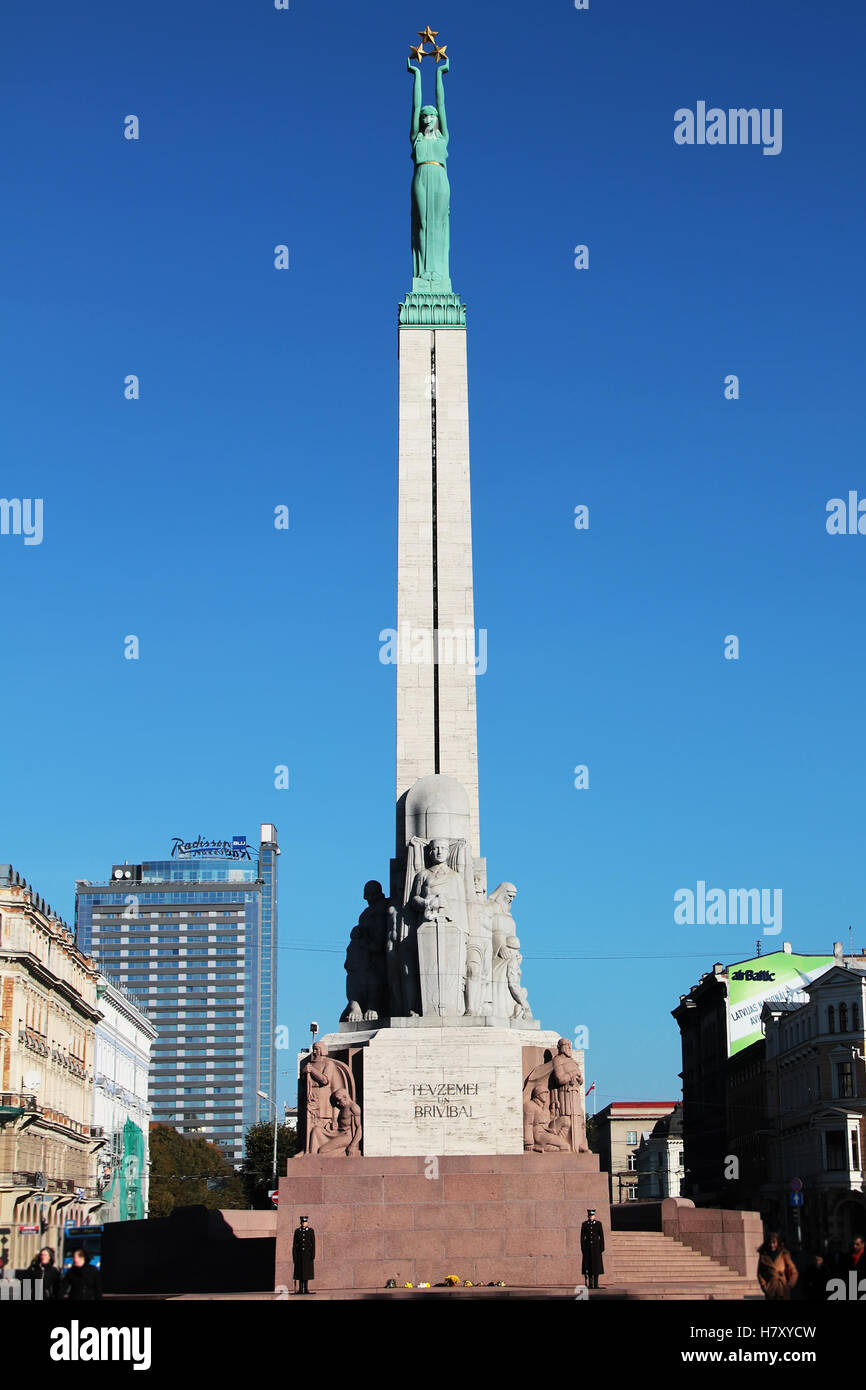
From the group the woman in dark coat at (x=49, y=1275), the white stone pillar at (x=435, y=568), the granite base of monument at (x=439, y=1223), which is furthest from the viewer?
the white stone pillar at (x=435, y=568)

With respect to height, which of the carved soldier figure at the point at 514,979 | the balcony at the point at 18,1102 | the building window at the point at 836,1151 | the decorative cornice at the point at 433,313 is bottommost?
the building window at the point at 836,1151

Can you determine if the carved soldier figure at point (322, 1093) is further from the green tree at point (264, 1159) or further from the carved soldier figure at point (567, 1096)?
the green tree at point (264, 1159)

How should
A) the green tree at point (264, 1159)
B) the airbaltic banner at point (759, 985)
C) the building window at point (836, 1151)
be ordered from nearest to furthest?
1. the building window at point (836, 1151)
2. the green tree at point (264, 1159)
3. the airbaltic banner at point (759, 985)

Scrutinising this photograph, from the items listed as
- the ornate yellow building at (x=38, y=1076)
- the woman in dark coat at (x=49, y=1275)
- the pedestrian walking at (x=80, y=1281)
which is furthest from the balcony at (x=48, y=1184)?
the pedestrian walking at (x=80, y=1281)

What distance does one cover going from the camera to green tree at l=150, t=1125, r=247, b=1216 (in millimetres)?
113562

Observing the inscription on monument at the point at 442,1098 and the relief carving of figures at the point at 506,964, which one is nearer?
the inscription on monument at the point at 442,1098

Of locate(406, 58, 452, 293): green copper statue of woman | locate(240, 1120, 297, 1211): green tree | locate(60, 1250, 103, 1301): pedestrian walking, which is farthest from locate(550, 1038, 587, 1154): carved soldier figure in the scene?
locate(240, 1120, 297, 1211): green tree

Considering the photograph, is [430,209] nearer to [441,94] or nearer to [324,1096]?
[441,94]

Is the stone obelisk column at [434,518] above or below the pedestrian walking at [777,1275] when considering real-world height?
above

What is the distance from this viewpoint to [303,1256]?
984 inches

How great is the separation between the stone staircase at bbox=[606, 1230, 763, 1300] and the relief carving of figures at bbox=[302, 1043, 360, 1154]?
5.19 m

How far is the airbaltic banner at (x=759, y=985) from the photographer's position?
296ft

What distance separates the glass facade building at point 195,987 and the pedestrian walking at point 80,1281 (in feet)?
595

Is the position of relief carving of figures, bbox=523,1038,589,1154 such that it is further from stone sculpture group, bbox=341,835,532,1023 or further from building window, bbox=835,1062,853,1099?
building window, bbox=835,1062,853,1099
